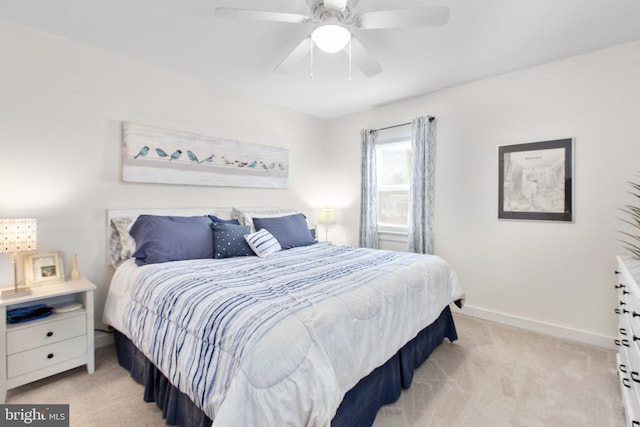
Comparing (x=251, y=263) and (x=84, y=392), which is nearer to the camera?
(x=84, y=392)

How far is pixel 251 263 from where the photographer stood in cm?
223

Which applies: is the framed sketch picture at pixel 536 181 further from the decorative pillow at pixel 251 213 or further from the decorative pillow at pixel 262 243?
the decorative pillow at pixel 251 213

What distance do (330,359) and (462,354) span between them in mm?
1619

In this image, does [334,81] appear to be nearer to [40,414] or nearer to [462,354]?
[462,354]

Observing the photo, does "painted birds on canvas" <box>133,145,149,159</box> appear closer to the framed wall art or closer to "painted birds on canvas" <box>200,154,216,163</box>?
the framed wall art

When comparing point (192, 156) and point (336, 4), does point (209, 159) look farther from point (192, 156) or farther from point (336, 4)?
point (336, 4)

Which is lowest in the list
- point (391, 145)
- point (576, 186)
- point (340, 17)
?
point (576, 186)

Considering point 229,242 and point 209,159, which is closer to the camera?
point 229,242

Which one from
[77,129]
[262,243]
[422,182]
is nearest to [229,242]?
[262,243]

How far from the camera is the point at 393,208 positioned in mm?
3918

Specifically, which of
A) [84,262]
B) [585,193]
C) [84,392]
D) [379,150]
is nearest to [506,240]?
[585,193]

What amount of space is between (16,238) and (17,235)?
0.02 meters

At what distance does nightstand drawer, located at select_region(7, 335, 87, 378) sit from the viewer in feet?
5.75

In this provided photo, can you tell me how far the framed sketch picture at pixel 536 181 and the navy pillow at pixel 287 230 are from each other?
6.62ft
